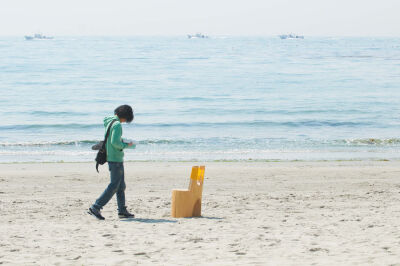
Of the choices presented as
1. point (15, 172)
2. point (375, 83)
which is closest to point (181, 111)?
point (15, 172)

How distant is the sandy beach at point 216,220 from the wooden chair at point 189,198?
19 cm

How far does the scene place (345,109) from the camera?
97.7 feet

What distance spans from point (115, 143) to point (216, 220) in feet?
5.60

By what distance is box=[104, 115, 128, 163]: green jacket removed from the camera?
23.6 feet

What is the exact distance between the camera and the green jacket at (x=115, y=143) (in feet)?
23.6

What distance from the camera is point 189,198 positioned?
26.3 feet

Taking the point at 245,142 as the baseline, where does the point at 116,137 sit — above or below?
above

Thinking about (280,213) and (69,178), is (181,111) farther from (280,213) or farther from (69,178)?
(280,213)

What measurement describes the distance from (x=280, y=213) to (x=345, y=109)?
2248 cm

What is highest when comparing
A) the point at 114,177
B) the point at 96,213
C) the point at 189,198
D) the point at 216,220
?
the point at 114,177

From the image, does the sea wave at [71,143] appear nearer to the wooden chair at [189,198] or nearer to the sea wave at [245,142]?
the sea wave at [245,142]

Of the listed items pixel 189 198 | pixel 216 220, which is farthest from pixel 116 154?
pixel 216 220

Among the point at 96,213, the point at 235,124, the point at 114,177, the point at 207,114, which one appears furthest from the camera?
the point at 207,114

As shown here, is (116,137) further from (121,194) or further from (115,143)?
(121,194)
